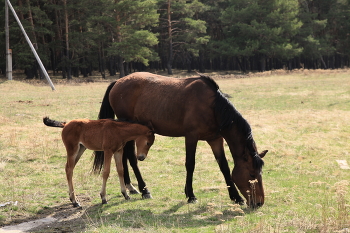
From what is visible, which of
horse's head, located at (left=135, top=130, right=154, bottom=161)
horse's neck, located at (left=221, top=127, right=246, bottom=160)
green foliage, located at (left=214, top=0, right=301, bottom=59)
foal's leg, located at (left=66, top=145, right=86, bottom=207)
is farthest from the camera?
green foliage, located at (left=214, top=0, right=301, bottom=59)

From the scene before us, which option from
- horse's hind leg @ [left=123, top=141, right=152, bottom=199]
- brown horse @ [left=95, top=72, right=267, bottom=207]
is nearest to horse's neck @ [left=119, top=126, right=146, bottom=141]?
brown horse @ [left=95, top=72, right=267, bottom=207]

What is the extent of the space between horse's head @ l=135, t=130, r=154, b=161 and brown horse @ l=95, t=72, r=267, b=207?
2.27 ft

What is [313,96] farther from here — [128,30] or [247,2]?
[247,2]

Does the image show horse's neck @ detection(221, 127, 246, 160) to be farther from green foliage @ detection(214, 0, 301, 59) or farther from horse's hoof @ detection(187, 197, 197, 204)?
green foliage @ detection(214, 0, 301, 59)

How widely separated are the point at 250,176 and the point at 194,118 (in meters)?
1.37

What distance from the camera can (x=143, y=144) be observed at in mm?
6926

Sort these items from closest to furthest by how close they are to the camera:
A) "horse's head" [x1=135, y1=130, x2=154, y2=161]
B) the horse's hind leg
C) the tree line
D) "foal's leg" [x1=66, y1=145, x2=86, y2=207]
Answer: "horse's head" [x1=135, y1=130, x2=154, y2=161]
"foal's leg" [x1=66, y1=145, x2=86, y2=207]
the horse's hind leg
the tree line

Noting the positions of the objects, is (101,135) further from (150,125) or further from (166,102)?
(166,102)

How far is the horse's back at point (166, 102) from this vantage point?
7219 mm

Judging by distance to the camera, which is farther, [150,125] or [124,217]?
[150,125]

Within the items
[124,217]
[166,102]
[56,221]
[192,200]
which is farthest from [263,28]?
[56,221]

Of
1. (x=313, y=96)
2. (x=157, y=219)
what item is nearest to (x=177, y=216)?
(x=157, y=219)

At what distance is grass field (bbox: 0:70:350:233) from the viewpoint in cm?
593

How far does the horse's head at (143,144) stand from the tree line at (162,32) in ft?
129
